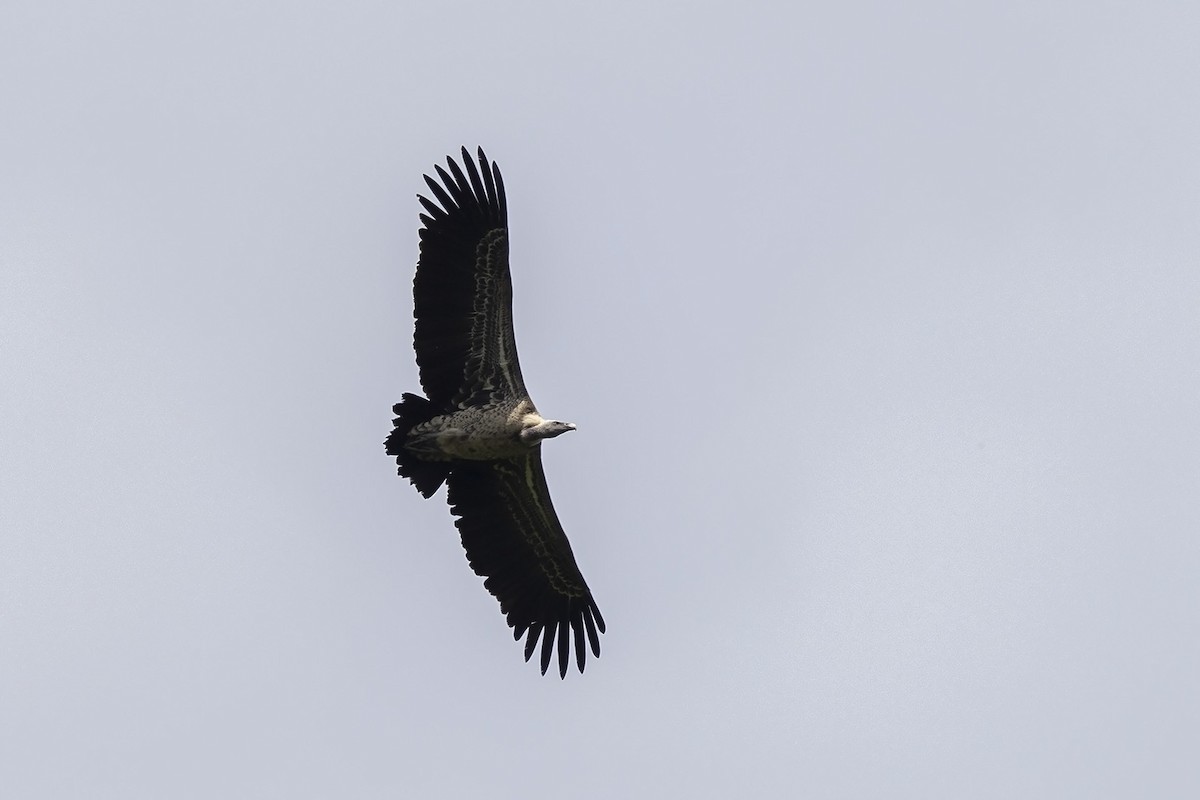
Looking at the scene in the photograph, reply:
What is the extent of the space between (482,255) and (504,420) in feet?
7.98

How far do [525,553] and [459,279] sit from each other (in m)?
4.71

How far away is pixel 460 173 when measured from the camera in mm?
32594

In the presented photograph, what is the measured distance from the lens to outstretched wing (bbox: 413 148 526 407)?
32.4 meters

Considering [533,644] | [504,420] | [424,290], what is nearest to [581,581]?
[533,644]

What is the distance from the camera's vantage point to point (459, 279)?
32.5 metres

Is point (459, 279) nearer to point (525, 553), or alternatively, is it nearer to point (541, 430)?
point (541, 430)

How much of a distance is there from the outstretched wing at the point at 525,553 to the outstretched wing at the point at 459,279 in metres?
1.85

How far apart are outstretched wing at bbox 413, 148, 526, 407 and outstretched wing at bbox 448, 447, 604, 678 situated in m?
1.85

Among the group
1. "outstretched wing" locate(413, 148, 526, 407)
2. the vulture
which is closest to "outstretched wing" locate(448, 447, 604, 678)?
the vulture

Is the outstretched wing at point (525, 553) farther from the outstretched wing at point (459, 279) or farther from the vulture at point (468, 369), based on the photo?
the outstretched wing at point (459, 279)

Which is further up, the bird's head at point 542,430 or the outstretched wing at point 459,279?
the outstretched wing at point 459,279

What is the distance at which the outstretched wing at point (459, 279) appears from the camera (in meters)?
32.4

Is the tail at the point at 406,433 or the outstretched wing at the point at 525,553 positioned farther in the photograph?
the outstretched wing at the point at 525,553

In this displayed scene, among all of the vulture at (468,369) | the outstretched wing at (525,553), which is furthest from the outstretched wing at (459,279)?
the outstretched wing at (525,553)
